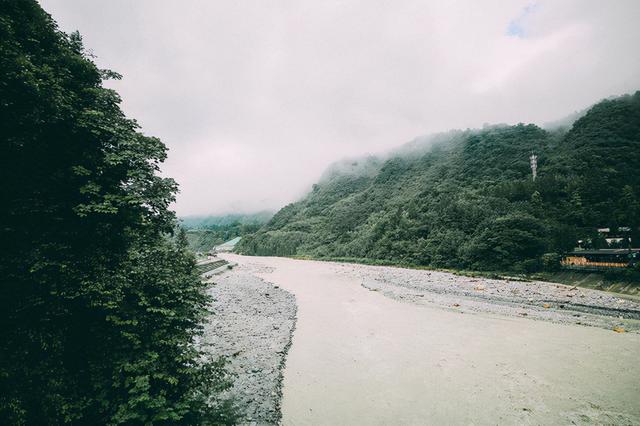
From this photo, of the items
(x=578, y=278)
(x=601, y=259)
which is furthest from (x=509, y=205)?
(x=578, y=278)

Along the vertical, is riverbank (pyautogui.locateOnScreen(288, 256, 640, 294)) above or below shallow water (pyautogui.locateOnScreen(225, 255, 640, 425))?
above

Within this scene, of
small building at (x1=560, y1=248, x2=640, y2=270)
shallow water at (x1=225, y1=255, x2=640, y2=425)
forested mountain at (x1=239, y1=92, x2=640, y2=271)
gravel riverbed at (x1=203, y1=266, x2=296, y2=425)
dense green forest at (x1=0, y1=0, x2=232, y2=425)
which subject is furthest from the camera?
forested mountain at (x1=239, y1=92, x2=640, y2=271)

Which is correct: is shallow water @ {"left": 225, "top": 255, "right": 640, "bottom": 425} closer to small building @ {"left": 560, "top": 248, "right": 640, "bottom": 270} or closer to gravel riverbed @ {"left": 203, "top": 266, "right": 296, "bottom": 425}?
gravel riverbed @ {"left": 203, "top": 266, "right": 296, "bottom": 425}

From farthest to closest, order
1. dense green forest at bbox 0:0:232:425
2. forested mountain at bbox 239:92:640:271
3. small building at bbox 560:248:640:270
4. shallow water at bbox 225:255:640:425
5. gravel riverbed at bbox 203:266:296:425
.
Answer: forested mountain at bbox 239:92:640:271, small building at bbox 560:248:640:270, gravel riverbed at bbox 203:266:296:425, shallow water at bbox 225:255:640:425, dense green forest at bbox 0:0:232:425

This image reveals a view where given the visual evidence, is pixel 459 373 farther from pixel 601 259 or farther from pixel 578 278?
pixel 601 259

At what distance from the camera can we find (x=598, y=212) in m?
39.0

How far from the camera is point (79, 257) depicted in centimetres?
620

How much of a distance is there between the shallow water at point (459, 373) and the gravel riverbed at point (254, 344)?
0.70 metres

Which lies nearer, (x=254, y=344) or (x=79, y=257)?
(x=79, y=257)

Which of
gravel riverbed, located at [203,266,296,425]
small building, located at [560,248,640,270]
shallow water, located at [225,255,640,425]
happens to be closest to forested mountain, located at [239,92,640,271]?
small building, located at [560,248,640,270]

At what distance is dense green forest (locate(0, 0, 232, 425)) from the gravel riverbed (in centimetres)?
163

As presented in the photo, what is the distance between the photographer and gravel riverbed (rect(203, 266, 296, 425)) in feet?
33.4

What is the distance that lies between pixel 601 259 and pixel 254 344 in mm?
37510

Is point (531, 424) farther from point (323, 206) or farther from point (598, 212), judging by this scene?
point (323, 206)
